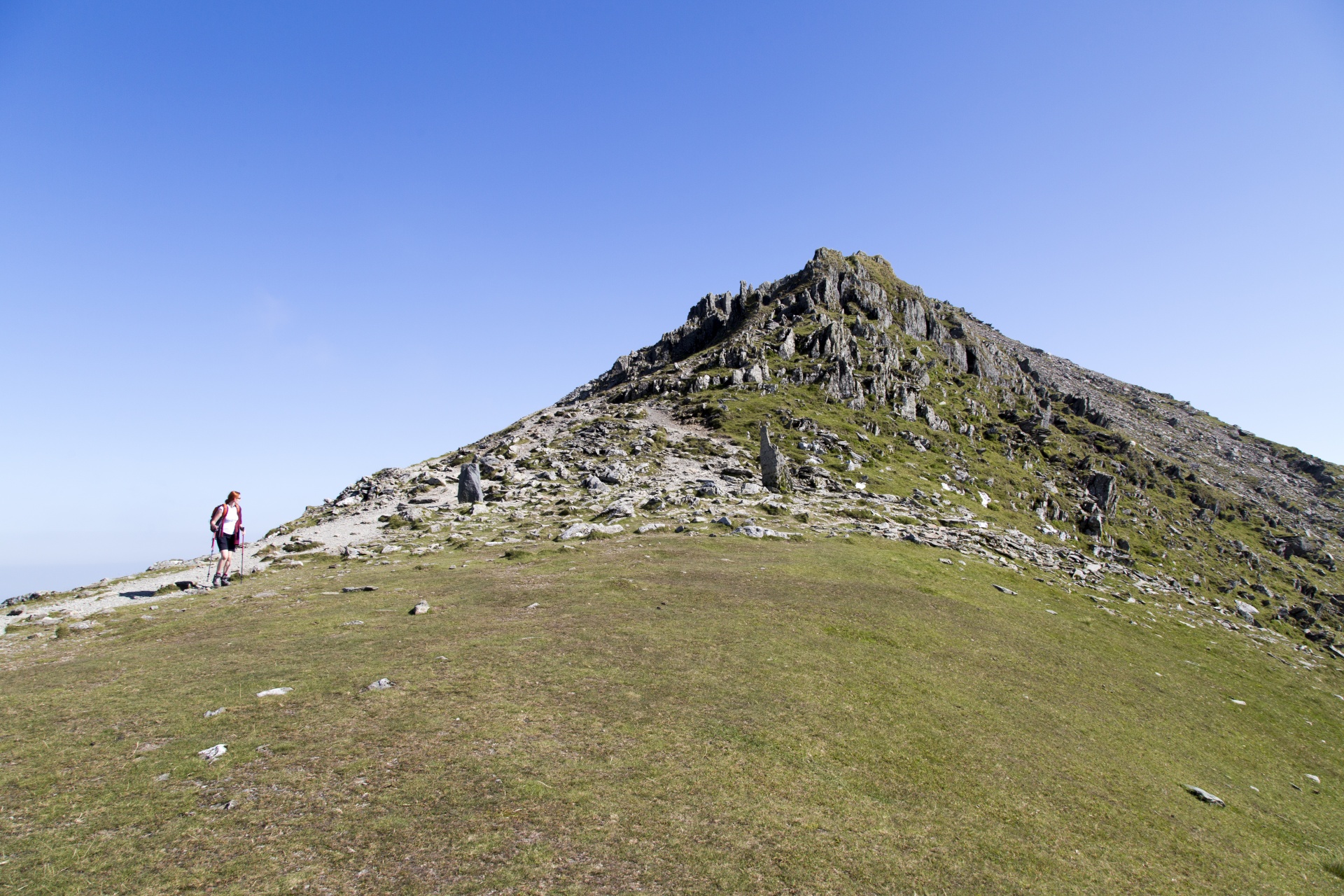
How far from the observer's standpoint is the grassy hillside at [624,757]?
8727 millimetres

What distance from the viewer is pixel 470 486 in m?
49.2

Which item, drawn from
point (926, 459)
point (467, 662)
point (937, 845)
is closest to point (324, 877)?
point (467, 662)

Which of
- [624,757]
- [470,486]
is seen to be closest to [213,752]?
[624,757]

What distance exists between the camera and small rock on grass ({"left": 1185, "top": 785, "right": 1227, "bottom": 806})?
49.5 feet

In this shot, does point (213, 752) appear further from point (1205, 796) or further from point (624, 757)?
point (1205, 796)

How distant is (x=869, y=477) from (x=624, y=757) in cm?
5803

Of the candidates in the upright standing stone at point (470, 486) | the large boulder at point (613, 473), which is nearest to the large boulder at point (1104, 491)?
the large boulder at point (613, 473)

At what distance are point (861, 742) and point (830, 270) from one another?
135 metres

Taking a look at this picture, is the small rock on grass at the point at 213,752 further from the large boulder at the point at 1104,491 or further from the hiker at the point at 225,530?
the large boulder at the point at 1104,491

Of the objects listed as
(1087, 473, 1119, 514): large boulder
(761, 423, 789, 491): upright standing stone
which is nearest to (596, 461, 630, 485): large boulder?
(761, 423, 789, 491): upright standing stone

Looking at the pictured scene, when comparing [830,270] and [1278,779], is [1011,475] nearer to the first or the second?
[830,270]

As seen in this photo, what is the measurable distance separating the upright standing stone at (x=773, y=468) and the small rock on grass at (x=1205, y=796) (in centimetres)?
4018

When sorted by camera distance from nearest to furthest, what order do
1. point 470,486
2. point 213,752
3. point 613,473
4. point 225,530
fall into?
point 213,752 < point 225,530 < point 470,486 < point 613,473

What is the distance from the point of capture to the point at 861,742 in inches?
539
